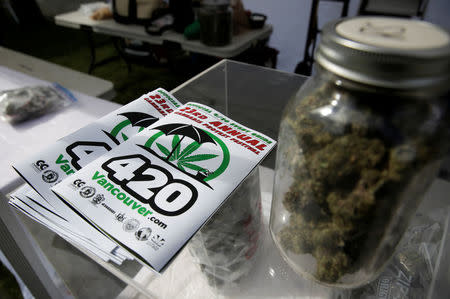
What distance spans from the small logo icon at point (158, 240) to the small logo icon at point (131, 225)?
0.03 metres

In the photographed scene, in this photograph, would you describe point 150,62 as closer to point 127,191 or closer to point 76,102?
point 76,102

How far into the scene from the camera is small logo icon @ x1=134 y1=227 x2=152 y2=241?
30 cm

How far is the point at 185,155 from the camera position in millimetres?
396

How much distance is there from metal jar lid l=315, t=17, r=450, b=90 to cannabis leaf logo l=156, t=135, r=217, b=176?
212 millimetres

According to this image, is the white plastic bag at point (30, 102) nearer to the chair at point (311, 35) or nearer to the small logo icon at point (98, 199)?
the small logo icon at point (98, 199)

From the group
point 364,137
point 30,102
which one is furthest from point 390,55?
point 30,102

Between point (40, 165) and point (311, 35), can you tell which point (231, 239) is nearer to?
point (40, 165)

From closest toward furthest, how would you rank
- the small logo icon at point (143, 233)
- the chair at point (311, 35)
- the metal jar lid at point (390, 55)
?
the metal jar lid at point (390, 55) < the small logo icon at point (143, 233) < the chair at point (311, 35)

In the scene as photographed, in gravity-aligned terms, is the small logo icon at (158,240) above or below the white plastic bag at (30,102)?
above

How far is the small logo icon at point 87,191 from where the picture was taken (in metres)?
0.34

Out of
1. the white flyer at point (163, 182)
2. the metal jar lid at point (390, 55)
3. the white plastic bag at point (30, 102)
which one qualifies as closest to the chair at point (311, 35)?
the white plastic bag at point (30, 102)

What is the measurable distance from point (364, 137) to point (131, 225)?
0.86 feet

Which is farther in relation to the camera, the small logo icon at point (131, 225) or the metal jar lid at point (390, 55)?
the small logo icon at point (131, 225)

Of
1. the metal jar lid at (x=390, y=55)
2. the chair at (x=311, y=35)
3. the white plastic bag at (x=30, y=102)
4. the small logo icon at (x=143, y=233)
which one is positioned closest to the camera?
the metal jar lid at (x=390, y=55)
